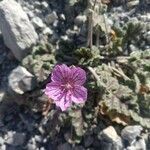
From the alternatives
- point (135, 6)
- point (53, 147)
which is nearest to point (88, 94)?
point (53, 147)

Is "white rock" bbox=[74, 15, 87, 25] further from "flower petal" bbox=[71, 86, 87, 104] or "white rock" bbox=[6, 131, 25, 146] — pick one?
"white rock" bbox=[6, 131, 25, 146]

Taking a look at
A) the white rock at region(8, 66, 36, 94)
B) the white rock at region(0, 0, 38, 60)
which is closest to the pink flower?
the white rock at region(8, 66, 36, 94)

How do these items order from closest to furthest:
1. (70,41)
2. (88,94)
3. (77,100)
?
(77,100), (88,94), (70,41)

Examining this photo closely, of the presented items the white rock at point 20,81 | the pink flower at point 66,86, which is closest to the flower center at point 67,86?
the pink flower at point 66,86

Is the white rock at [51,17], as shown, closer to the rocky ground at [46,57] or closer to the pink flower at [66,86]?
the rocky ground at [46,57]

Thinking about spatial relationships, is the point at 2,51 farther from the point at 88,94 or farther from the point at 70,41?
the point at 88,94

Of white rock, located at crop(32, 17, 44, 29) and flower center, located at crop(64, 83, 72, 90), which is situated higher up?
white rock, located at crop(32, 17, 44, 29)
